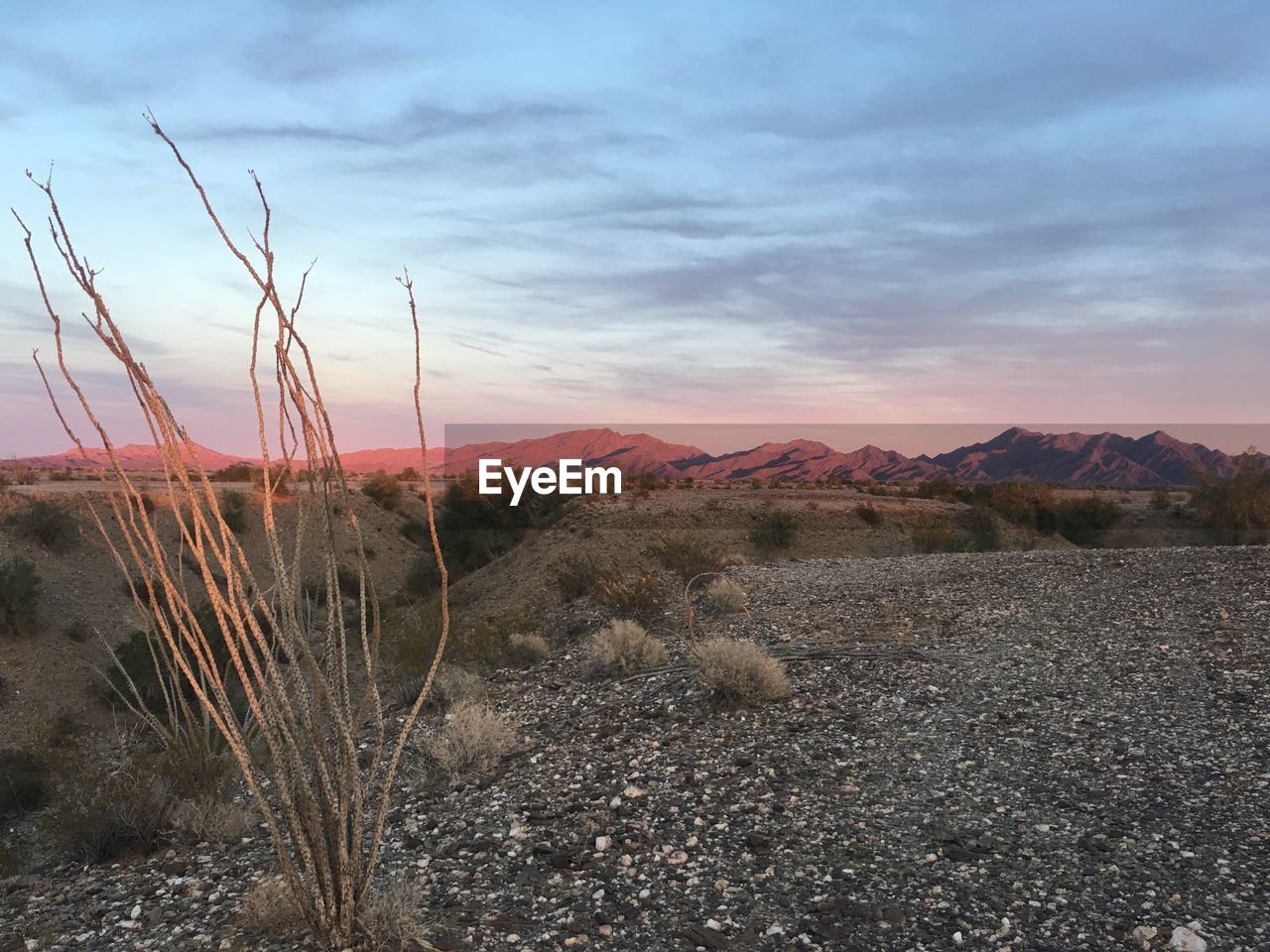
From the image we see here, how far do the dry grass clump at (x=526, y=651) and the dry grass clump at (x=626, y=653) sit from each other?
1.22 metres

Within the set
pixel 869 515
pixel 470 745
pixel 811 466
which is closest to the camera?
pixel 470 745

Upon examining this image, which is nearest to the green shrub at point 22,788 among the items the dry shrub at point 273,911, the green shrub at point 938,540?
the dry shrub at point 273,911

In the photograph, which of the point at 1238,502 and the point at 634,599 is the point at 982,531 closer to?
the point at 1238,502

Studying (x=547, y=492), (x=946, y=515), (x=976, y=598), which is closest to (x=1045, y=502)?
(x=946, y=515)

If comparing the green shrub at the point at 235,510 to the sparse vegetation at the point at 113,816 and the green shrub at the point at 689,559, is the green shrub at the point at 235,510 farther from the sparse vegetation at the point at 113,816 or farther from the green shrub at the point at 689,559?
the sparse vegetation at the point at 113,816

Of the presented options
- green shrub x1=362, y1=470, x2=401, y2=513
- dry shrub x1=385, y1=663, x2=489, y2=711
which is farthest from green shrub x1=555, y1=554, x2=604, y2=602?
green shrub x1=362, y1=470, x2=401, y2=513

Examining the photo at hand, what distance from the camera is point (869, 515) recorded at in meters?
35.2

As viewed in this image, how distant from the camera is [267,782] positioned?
25.8 ft

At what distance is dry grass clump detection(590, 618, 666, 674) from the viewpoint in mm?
10414

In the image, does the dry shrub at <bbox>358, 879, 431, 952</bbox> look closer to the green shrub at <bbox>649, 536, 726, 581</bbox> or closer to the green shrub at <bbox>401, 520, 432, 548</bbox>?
the green shrub at <bbox>649, 536, 726, 581</bbox>

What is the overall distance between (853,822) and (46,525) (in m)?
27.0

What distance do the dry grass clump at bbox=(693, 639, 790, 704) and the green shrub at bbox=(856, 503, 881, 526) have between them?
27.0 meters

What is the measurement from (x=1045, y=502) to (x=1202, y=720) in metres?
31.2

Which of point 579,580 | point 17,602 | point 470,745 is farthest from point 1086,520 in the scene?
point 17,602
